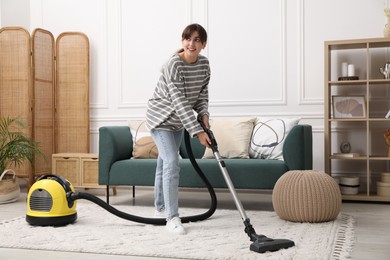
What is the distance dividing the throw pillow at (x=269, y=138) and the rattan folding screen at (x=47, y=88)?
78.9 inches

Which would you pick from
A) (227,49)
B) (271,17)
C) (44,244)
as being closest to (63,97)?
(227,49)

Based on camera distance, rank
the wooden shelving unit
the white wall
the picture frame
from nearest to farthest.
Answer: the picture frame → the wooden shelving unit → the white wall

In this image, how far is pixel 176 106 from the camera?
2.79m

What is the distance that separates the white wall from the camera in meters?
4.54

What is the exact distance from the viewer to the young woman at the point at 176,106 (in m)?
2.79

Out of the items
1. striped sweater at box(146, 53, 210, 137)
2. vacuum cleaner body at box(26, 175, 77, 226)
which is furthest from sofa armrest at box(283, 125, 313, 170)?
vacuum cleaner body at box(26, 175, 77, 226)

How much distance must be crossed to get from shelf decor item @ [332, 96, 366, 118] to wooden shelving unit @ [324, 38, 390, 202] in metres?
0.05

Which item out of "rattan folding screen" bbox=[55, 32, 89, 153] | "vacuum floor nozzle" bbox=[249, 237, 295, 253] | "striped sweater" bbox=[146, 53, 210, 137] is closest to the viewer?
"vacuum floor nozzle" bbox=[249, 237, 295, 253]

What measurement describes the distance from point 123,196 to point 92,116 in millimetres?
1103

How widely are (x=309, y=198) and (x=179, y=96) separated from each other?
105 cm

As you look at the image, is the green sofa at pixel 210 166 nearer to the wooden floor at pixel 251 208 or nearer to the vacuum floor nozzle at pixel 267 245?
the wooden floor at pixel 251 208

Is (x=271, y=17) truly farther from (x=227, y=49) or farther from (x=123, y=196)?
(x=123, y=196)

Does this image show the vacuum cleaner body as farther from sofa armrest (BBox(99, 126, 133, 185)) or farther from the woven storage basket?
the woven storage basket

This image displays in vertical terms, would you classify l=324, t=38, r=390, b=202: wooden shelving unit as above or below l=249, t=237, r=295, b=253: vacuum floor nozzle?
above
